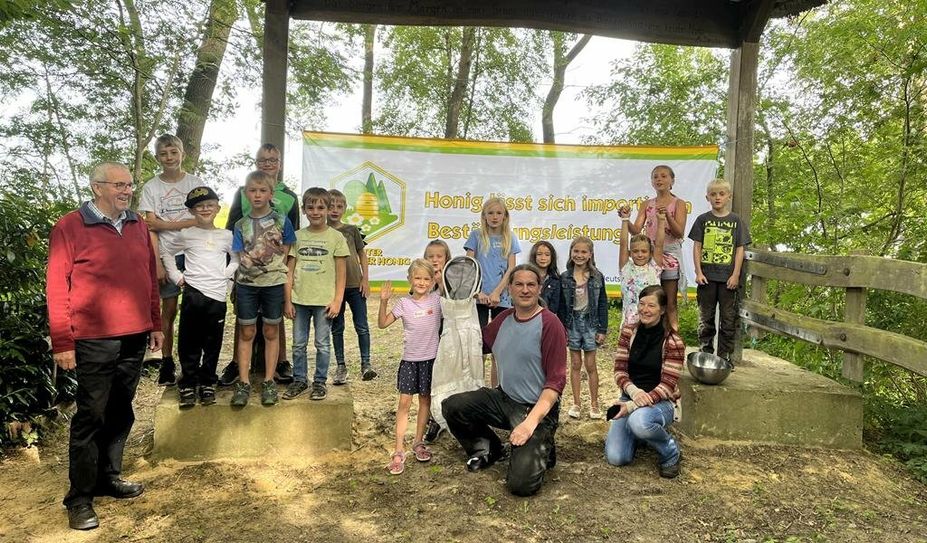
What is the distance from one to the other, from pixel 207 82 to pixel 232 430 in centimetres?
732

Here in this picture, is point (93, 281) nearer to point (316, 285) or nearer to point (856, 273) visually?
point (316, 285)

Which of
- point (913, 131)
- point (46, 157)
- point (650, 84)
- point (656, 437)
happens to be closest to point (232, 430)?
point (656, 437)

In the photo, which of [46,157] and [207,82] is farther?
[207,82]

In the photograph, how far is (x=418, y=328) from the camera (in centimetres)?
365

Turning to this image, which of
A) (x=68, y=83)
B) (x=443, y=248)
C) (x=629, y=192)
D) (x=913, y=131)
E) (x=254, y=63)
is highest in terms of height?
(x=254, y=63)

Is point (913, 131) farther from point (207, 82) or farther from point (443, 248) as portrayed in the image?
point (207, 82)

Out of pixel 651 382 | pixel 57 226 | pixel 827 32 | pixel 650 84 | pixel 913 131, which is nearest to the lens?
pixel 57 226

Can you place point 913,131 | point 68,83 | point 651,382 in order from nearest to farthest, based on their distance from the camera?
point 651,382 < point 913,131 < point 68,83

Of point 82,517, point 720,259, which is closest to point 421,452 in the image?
point 82,517

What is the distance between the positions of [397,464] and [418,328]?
0.86 metres

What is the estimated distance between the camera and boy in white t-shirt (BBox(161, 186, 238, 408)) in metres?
3.58

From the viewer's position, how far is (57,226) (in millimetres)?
2830

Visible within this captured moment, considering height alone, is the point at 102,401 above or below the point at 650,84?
below

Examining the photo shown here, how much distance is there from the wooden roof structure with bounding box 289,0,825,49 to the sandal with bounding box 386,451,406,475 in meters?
3.34
